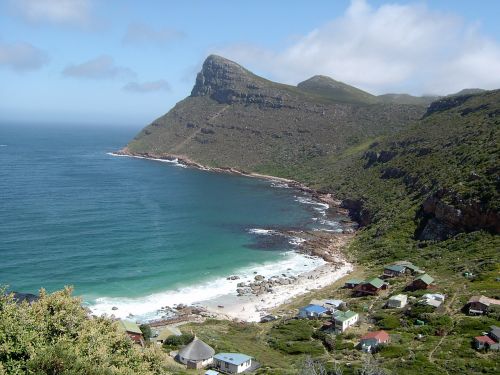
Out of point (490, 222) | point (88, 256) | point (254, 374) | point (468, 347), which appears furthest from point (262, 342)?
point (490, 222)

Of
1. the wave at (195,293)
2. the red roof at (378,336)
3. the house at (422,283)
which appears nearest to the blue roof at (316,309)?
the red roof at (378,336)

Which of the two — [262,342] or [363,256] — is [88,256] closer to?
[262,342]

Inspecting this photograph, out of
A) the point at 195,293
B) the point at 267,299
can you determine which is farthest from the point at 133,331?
the point at 267,299

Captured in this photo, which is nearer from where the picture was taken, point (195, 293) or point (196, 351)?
point (196, 351)

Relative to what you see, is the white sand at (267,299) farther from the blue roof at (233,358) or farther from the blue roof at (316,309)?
the blue roof at (233,358)

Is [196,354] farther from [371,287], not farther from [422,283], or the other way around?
[422,283]

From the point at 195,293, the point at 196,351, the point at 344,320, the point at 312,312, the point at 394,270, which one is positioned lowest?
the point at 195,293
